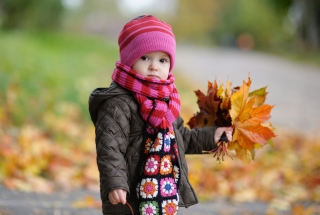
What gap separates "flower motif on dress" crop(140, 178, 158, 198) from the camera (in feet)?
8.20

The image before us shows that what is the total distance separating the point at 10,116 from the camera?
6480mm

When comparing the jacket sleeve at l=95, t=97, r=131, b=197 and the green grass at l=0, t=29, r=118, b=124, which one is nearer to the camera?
the jacket sleeve at l=95, t=97, r=131, b=197

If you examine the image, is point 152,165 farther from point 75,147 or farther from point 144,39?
point 75,147

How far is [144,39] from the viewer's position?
254cm

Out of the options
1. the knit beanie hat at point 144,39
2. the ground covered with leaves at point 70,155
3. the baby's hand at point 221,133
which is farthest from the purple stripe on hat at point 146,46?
the ground covered with leaves at point 70,155

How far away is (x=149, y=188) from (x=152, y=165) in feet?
0.36

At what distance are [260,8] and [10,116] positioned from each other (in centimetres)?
3277

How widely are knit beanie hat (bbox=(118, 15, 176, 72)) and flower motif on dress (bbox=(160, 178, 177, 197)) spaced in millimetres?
577

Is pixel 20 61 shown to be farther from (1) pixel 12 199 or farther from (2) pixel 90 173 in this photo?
(1) pixel 12 199

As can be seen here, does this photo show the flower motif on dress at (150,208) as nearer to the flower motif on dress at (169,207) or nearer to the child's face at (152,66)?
the flower motif on dress at (169,207)

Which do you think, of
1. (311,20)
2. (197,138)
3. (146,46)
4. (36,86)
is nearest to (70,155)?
(36,86)

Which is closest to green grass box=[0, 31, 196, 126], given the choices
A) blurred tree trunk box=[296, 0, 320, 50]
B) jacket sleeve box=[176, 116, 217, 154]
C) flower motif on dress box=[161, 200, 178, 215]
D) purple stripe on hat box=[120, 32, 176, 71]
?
jacket sleeve box=[176, 116, 217, 154]

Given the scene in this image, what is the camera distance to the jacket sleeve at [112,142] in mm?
2387

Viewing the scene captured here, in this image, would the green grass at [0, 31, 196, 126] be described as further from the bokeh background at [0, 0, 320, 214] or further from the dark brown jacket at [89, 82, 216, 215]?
the dark brown jacket at [89, 82, 216, 215]
